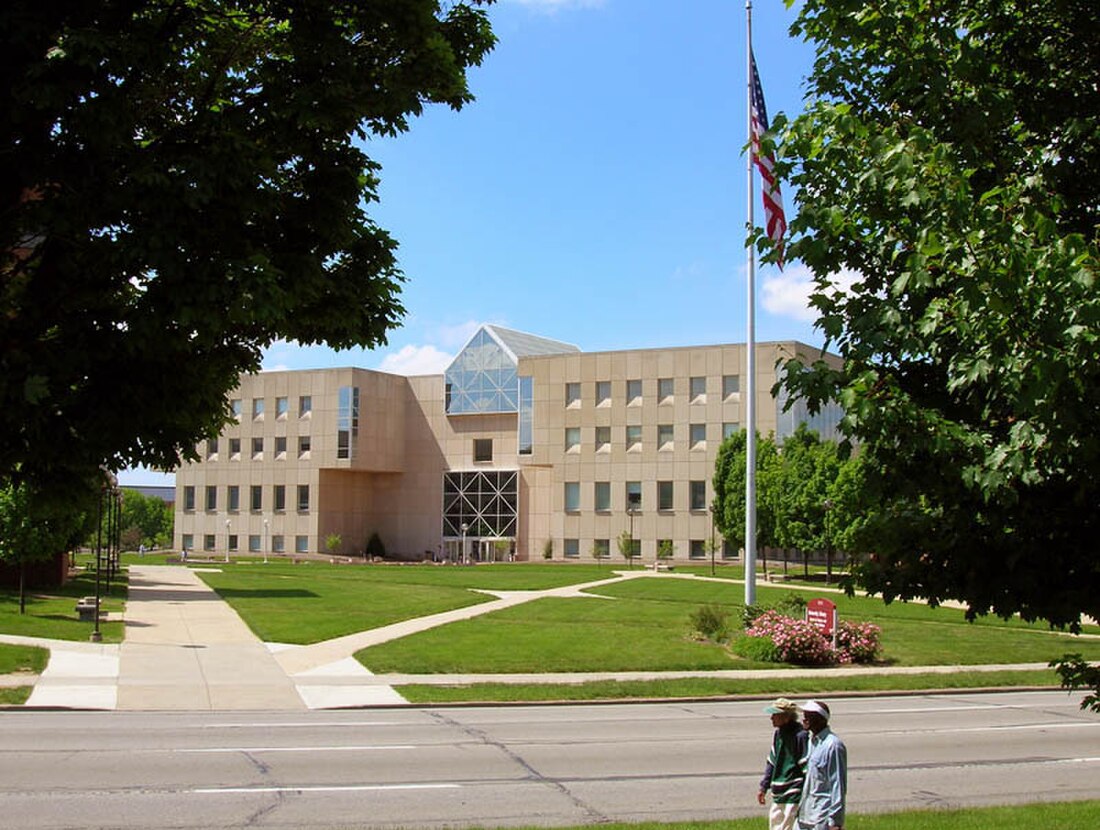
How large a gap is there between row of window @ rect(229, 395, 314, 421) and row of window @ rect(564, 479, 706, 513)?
24.5 metres

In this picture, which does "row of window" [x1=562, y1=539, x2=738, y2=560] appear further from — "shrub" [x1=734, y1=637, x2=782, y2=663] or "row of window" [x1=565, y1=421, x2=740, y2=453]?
"shrub" [x1=734, y1=637, x2=782, y2=663]

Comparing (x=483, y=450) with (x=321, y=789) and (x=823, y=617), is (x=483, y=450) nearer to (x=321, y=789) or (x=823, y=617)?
(x=823, y=617)

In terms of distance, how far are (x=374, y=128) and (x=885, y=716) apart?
16.5 meters

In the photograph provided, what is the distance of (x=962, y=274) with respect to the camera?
507 cm

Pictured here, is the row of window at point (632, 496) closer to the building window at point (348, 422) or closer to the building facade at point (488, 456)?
the building facade at point (488, 456)

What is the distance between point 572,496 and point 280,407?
2784 cm

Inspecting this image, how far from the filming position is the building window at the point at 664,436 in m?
79.3

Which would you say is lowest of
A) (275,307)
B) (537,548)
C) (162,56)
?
(537,548)

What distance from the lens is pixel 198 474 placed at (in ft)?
314

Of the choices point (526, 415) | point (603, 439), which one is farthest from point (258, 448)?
point (603, 439)

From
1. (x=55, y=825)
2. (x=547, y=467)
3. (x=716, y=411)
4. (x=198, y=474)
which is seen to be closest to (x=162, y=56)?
(x=55, y=825)

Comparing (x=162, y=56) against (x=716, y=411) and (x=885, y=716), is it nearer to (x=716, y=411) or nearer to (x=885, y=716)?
(x=885, y=716)

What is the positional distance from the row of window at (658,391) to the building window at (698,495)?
617cm

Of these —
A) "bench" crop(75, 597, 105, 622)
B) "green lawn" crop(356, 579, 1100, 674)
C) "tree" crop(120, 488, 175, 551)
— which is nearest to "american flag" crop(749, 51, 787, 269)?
"green lawn" crop(356, 579, 1100, 674)
